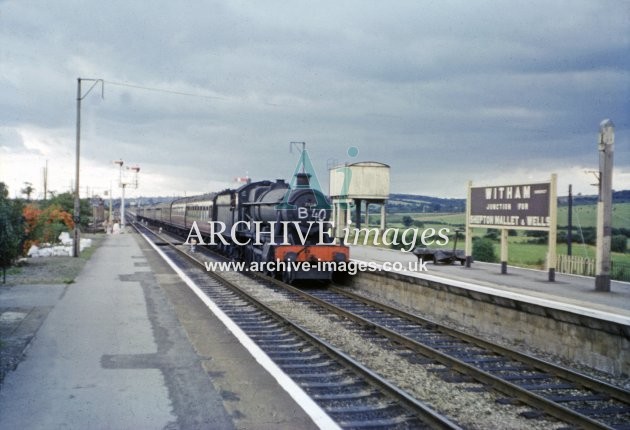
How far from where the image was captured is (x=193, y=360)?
7.86 m

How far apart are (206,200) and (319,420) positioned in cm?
2343

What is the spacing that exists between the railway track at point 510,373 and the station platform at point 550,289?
1.20m

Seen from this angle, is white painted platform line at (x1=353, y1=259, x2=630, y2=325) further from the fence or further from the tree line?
the tree line

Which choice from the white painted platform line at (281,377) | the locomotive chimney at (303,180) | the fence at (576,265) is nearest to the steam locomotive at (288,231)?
the locomotive chimney at (303,180)

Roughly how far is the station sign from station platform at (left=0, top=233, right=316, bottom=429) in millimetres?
7650

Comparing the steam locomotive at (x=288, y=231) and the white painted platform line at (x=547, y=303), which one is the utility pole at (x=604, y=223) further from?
the steam locomotive at (x=288, y=231)

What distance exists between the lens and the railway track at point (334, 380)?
5.84 metres

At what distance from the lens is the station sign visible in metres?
13.3

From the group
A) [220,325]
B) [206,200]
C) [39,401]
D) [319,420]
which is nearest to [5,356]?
[39,401]

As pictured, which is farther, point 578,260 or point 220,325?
point 578,260

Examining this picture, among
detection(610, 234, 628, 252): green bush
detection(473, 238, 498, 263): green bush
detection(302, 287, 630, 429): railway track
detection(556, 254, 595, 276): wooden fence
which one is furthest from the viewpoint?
detection(610, 234, 628, 252): green bush

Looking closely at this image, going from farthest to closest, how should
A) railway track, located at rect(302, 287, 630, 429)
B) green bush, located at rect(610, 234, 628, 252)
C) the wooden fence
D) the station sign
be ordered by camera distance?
green bush, located at rect(610, 234, 628, 252) → the wooden fence → the station sign → railway track, located at rect(302, 287, 630, 429)

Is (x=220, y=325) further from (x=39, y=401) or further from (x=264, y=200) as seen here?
(x=264, y=200)

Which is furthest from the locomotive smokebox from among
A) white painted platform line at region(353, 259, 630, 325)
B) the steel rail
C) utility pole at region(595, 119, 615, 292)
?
utility pole at region(595, 119, 615, 292)
